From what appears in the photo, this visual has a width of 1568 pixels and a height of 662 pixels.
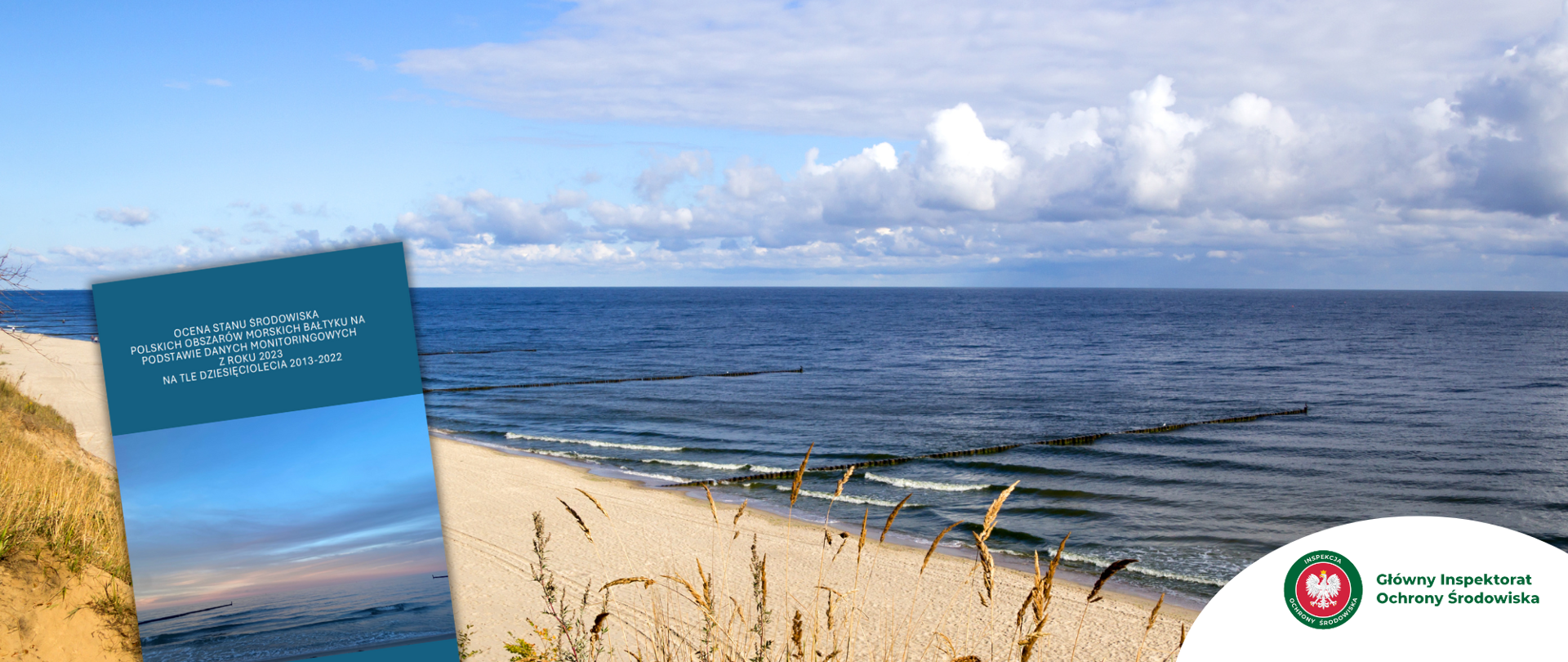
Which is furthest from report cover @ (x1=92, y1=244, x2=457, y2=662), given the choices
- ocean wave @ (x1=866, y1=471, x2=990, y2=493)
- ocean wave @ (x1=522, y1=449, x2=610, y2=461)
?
ocean wave @ (x1=522, y1=449, x2=610, y2=461)

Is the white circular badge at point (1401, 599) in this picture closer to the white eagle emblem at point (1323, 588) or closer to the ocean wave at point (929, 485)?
the white eagle emblem at point (1323, 588)

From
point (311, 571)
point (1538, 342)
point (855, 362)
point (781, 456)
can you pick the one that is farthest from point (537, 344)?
point (1538, 342)

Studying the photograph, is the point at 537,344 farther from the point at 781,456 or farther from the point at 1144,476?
the point at 1144,476

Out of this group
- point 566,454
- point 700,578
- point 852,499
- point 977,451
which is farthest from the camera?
point 566,454

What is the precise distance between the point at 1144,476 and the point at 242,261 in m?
22.7

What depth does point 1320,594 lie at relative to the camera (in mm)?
3162

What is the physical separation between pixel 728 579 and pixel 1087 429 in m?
19.5

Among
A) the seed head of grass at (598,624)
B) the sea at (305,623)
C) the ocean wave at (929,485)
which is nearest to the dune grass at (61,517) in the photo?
the sea at (305,623)

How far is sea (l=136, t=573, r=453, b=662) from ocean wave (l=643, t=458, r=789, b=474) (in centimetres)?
1947

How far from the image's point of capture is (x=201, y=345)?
3578 millimetres

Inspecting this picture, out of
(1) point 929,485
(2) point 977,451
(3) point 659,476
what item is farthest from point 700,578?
(2) point 977,451

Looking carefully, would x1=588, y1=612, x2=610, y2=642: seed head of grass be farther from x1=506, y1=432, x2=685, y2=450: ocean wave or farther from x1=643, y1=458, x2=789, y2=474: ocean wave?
x1=506, y1=432, x2=685, y2=450: ocean wave

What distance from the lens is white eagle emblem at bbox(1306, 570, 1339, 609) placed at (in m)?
3.16

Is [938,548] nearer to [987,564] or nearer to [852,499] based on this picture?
[852,499]
